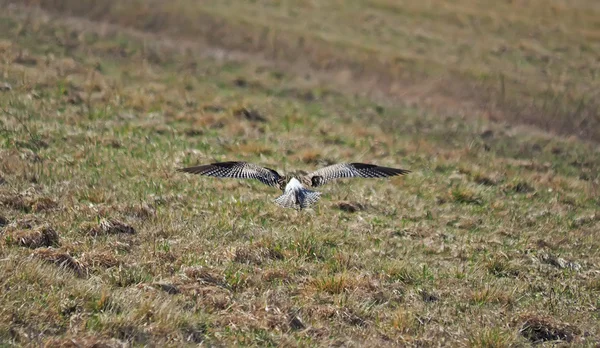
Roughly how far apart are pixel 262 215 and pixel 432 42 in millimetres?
19351

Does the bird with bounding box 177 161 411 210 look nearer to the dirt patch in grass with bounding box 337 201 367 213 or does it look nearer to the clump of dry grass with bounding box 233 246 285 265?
the clump of dry grass with bounding box 233 246 285 265

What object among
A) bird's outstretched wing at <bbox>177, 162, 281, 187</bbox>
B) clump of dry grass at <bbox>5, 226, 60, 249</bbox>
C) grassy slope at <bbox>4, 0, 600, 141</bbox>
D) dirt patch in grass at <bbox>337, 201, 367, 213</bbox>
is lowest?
grassy slope at <bbox>4, 0, 600, 141</bbox>

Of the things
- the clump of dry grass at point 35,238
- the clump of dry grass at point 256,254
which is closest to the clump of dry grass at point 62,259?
the clump of dry grass at point 35,238

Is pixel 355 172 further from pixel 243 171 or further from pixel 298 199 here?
pixel 243 171

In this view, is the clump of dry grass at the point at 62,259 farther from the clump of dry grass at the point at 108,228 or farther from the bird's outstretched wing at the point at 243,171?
the bird's outstretched wing at the point at 243,171

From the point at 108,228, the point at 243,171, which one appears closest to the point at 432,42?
the point at 243,171

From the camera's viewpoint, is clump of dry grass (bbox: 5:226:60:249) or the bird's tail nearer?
clump of dry grass (bbox: 5:226:60:249)

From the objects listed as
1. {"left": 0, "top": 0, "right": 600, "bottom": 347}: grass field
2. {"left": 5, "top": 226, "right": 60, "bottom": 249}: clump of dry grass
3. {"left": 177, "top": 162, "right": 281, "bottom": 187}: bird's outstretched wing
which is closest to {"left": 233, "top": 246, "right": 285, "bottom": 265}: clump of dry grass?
{"left": 0, "top": 0, "right": 600, "bottom": 347}: grass field

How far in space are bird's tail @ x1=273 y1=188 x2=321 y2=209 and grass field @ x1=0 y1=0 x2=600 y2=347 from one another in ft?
1.35

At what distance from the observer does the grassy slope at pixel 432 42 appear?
23688 mm

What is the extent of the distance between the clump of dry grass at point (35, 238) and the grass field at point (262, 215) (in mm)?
22

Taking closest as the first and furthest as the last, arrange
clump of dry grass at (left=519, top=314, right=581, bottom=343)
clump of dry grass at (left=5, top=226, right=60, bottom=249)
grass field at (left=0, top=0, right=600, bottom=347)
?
1. grass field at (left=0, top=0, right=600, bottom=347)
2. clump of dry grass at (left=519, top=314, right=581, bottom=343)
3. clump of dry grass at (left=5, top=226, right=60, bottom=249)

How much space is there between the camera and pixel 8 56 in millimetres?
18891

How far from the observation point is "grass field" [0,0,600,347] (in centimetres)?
727
